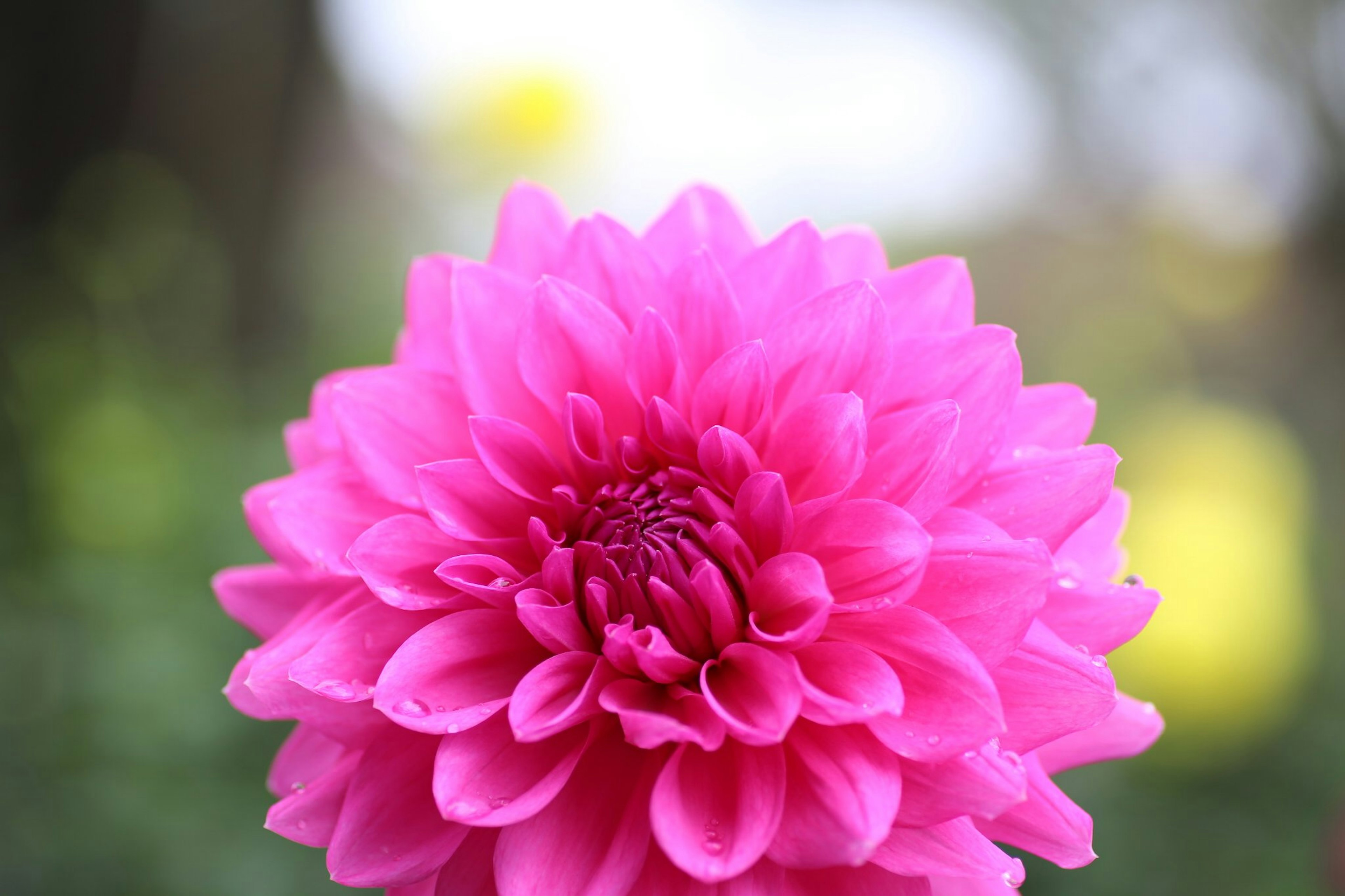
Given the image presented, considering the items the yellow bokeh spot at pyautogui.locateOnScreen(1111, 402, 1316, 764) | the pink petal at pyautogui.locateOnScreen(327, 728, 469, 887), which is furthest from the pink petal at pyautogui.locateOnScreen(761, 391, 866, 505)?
the yellow bokeh spot at pyautogui.locateOnScreen(1111, 402, 1316, 764)

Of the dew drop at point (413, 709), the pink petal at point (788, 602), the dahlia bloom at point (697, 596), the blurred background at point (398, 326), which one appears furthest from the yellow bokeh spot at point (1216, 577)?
the dew drop at point (413, 709)

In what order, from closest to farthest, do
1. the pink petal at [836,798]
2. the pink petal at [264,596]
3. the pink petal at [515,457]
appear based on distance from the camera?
the pink petal at [836,798], the pink petal at [515,457], the pink petal at [264,596]

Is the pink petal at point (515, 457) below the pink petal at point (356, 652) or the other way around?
the other way around

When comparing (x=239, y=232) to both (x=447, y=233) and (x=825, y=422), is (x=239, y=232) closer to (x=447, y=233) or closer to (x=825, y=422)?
(x=447, y=233)

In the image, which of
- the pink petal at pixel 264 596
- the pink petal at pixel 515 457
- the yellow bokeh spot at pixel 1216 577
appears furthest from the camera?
the yellow bokeh spot at pixel 1216 577

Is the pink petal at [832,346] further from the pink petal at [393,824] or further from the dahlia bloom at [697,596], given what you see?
the pink petal at [393,824]

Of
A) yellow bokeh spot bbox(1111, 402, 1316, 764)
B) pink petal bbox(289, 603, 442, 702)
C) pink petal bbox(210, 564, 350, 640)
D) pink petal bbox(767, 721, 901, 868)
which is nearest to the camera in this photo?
pink petal bbox(767, 721, 901, 868)

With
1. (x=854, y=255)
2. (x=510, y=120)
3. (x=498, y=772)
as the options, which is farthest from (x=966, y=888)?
(x=510, y=120)

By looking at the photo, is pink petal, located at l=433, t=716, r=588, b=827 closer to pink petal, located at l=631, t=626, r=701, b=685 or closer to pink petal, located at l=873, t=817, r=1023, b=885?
pink petal, located at l=631, t=626, r=701, b=685
